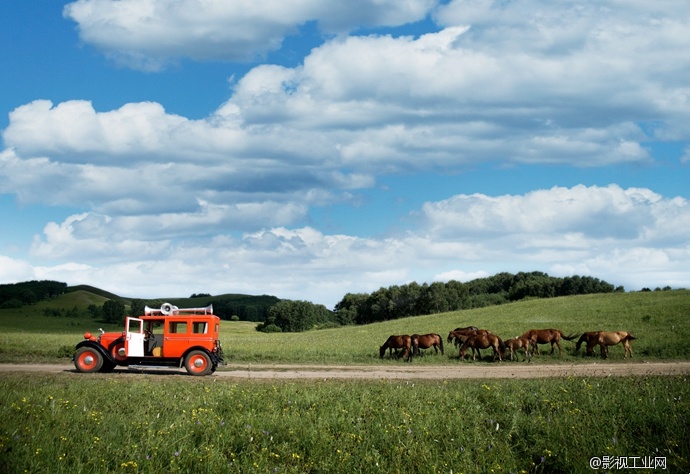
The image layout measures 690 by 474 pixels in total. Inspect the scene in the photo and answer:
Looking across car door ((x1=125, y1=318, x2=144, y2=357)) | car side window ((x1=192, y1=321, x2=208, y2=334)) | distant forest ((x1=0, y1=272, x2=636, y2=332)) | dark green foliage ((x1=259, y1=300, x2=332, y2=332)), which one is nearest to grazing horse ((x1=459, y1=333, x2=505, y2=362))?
car side window ((x1=192, y1=321, x2=208, y2=334))

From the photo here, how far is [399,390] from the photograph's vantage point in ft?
54.1

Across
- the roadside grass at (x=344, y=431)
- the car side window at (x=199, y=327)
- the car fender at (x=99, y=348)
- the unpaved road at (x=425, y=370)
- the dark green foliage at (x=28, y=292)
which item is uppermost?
the dark green foliage at (x=28, y=292)

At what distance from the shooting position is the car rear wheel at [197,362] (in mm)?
25844

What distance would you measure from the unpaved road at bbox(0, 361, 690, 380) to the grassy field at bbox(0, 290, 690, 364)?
98.6 inches

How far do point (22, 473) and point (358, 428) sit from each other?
592 cm

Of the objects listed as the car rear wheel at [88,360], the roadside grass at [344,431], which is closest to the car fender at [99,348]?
the car rear wheel at [88,360]

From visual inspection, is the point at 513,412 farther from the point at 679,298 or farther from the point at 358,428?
the point at 679,298

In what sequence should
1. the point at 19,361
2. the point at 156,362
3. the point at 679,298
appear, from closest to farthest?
the point at 156,362
the point at 19,361
the point at 679,298

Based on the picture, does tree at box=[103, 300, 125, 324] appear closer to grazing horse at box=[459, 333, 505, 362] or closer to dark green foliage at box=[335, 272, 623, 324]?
dark green foliage at box=[335, 272, 623, 324]

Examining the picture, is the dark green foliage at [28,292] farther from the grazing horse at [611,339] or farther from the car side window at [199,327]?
the grazing horse at [611,339]

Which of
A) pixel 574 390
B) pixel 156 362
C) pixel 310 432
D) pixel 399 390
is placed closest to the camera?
pixel 310 432

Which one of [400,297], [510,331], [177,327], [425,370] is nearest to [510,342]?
[425,370]

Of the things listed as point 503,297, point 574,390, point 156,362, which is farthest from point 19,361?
point 503,297

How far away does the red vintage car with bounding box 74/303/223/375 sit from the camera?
26.0 meters
